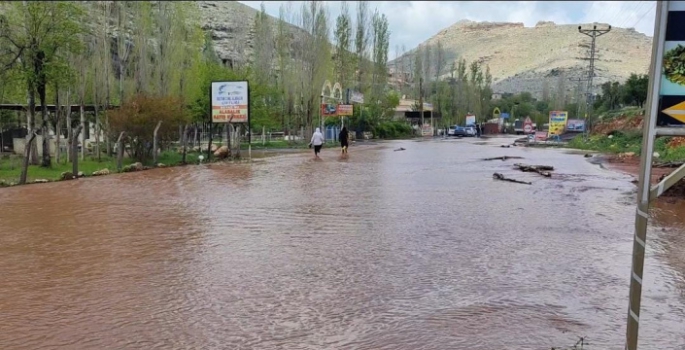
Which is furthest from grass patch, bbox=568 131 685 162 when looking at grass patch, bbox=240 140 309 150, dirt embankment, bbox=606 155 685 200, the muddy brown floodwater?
grass patch, bbox=240 140 309 150

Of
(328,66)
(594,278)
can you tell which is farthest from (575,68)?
(594,278)

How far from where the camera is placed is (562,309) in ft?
19.6

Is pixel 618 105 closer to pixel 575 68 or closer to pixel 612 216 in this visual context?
pixel 612 216

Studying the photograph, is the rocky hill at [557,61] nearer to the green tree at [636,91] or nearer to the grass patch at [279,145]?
the green tree at [636,91]

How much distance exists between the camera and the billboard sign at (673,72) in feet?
11.9

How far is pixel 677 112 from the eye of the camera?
366 centimetres

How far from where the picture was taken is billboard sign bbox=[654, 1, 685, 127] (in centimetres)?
364

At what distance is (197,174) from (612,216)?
1431cm

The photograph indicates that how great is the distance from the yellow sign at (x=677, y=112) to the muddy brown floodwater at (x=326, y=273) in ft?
7.35

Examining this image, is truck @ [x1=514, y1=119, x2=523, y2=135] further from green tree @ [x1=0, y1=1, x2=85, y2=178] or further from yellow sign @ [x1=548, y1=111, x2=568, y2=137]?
green tree @ [x1=0, y1=1, x2=85, y2=178]

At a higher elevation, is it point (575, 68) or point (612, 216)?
point (575, 68)

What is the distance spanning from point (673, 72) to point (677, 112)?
25cm

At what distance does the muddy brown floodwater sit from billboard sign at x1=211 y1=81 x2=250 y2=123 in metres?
16.1

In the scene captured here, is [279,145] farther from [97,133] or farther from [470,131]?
[470,131]
